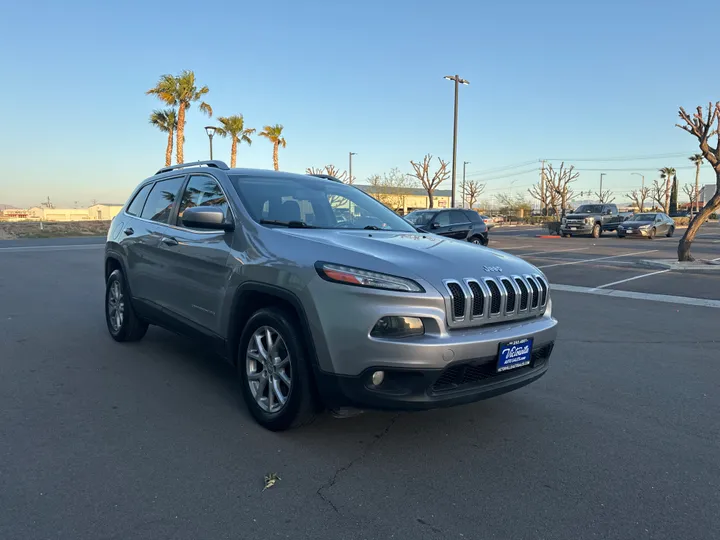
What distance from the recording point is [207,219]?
3859 millimetres

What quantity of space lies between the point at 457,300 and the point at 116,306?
4.29m

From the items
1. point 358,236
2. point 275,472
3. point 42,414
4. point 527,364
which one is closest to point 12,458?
point 42,414

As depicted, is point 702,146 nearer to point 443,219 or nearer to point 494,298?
point 443,219

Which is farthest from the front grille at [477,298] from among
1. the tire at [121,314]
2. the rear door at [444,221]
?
the rear door at [444,221]

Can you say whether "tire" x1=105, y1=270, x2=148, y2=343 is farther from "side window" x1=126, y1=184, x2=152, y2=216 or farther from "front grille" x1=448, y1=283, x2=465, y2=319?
"front grille" x1=448, y1=283, x2=465, y2=319

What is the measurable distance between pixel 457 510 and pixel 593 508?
693mm

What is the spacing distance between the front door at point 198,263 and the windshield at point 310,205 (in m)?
0.24

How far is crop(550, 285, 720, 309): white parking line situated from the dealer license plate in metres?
7.14

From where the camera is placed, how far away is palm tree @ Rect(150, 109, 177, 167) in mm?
38938

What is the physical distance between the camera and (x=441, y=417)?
3898 mm

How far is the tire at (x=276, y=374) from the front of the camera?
329cm

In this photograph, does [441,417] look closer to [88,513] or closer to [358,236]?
[358,236]

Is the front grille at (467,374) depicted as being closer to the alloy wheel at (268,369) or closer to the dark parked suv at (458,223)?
the alloy wheel at (268,369)

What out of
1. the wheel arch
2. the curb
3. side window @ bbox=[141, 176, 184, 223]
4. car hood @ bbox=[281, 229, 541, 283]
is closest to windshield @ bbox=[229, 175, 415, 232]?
car hood @ bbox=[281, 229, 541, 283]
